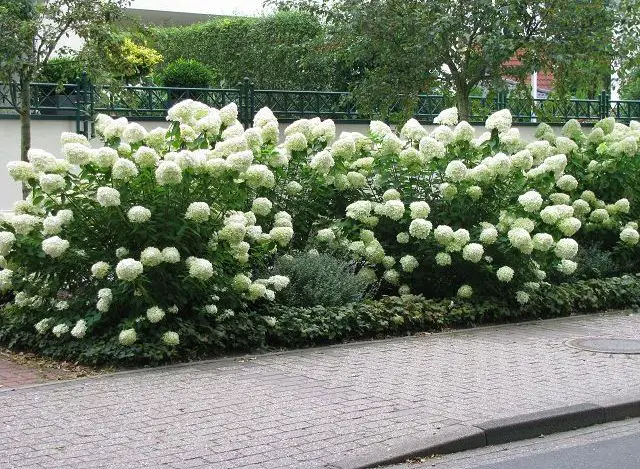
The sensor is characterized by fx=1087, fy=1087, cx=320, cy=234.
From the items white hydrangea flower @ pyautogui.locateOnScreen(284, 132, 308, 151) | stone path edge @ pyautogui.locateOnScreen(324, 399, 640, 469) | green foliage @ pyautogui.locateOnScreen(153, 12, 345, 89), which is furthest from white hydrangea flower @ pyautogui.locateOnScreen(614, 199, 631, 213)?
green foliage @ pyautogui.locateOnScreen(153, 12, 345, 89)

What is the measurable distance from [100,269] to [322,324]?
2.28 metres

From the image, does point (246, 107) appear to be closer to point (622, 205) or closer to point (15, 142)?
point (15, 142)

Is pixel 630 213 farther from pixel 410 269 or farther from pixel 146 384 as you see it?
pixel 146 384

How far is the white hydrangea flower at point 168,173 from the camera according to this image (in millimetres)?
9391

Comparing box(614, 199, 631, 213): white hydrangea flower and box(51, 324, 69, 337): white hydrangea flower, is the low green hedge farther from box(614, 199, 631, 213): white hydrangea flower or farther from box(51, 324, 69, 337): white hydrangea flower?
box(614, 199, 631, 213): white hydrangea flower

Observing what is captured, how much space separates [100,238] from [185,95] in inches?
319

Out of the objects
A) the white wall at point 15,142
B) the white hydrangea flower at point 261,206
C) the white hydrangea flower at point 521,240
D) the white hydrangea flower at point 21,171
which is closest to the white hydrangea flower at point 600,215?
the white hydrangea flower at point 521,240

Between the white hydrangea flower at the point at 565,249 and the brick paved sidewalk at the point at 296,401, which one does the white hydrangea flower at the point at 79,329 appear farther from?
the white hydrangea flower at the point at 565,249

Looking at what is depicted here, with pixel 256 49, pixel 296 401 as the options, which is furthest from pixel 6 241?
pixel 256 49

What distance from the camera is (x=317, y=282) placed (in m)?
11.1

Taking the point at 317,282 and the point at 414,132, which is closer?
the point at 317,282

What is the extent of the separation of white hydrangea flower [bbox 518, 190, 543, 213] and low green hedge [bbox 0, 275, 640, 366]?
1.08 metres

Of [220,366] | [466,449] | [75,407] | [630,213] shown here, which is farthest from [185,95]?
[466,449]

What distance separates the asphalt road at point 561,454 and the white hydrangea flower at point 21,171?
4758mm
